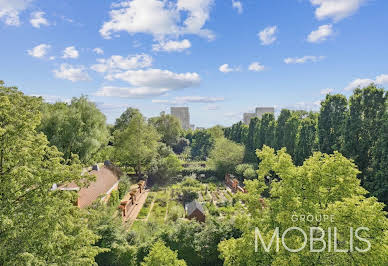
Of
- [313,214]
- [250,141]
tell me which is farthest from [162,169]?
[313,214]

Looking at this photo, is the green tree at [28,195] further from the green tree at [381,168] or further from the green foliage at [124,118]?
the green foliage at [124,118]

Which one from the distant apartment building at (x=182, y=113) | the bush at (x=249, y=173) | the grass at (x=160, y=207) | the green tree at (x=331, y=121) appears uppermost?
the distant apartment building at (x=182, y=113)

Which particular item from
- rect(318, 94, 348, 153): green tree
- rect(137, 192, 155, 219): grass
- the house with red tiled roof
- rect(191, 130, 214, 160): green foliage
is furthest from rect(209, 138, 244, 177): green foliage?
rect(191, 130, 214, 160): green foliage

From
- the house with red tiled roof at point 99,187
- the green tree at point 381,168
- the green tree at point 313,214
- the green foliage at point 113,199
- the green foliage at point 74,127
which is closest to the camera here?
the green tree at point 313,214

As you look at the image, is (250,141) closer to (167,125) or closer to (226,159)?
(226,159)

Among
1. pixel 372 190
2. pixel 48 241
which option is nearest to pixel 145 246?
pixel 48 241

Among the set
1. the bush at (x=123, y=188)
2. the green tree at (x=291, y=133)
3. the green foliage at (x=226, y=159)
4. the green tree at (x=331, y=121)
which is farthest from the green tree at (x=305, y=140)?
the bush at (x=123, y=188)

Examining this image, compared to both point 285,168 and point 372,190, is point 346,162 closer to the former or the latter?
point 285,168
